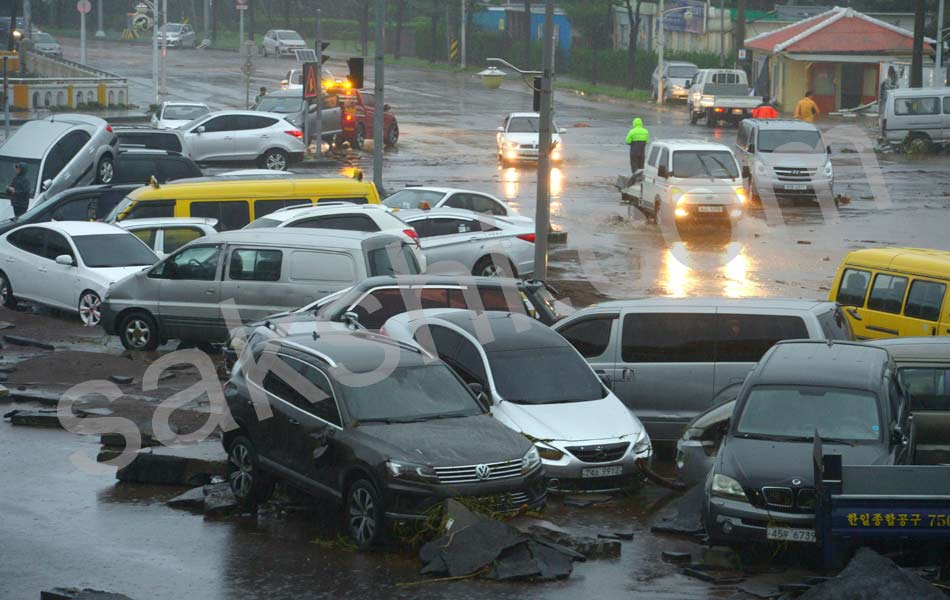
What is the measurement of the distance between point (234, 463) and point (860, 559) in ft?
18.5

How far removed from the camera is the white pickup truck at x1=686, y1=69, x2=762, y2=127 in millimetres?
53375

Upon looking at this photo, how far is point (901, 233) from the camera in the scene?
29.6 metres

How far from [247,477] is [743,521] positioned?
14.2 feet

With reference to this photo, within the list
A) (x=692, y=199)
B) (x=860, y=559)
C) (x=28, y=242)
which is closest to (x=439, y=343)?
(x=860, y=559)

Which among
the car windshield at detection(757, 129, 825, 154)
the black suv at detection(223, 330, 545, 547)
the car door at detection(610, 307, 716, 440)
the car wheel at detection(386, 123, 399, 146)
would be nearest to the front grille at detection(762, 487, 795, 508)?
the black suv at detection(223, 330, 545, 547)

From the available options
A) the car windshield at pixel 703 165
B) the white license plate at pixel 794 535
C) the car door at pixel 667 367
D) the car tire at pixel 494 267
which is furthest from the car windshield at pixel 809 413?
the car windshield at pixel 703 165

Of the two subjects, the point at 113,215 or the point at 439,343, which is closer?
the point at 439,343

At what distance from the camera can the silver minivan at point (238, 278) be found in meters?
18.1

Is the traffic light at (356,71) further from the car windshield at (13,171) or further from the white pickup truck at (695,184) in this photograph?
the car windshield at (13,171)

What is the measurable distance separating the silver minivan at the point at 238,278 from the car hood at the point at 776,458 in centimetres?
767

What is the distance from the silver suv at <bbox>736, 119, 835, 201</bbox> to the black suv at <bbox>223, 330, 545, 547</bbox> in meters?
22.8

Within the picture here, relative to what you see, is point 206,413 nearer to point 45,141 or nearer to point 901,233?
point 45,141

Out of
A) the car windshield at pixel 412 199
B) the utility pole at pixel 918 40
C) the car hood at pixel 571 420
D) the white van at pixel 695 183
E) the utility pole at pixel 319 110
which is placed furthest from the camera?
the utility pole at pixel 918 40

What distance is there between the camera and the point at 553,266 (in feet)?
85.7
